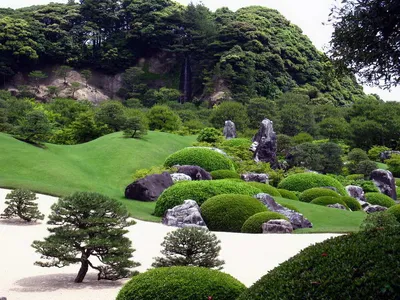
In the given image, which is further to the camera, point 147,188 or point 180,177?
point 180,177

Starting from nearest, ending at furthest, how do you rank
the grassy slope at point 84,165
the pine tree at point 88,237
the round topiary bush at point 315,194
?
1. the pine tree at point 88,237
2. the grassy slope at point 84,165
3. the round topiary bush at point 315,194

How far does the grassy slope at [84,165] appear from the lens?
19.3 m

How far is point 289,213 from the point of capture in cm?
1616

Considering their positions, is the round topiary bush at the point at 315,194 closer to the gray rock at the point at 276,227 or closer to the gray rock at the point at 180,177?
the gray rock at the point at 180,177

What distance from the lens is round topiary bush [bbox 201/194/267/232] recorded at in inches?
584

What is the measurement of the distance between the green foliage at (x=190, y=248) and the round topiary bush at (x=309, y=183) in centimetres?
1731

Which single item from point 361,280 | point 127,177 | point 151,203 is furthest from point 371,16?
point 127,177

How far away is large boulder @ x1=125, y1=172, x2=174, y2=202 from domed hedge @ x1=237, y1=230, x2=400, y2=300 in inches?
614

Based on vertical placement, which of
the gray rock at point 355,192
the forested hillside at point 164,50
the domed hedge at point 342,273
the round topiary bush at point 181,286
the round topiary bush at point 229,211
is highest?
the forested hillside at point 164,50

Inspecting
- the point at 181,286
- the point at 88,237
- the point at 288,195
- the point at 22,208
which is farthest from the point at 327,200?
the point at 181,286

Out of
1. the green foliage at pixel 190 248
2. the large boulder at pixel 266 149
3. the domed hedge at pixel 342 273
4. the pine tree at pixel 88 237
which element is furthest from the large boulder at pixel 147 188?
the domed hedge at pixel 342 273

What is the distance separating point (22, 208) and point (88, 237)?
6.85m

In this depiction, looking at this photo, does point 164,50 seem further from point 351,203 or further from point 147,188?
point 147,188

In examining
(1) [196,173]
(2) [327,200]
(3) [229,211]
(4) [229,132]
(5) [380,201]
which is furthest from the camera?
(4) [229,132]
